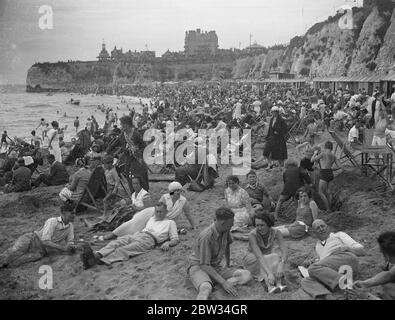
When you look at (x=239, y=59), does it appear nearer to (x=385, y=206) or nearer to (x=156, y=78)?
(x=156, y=78)

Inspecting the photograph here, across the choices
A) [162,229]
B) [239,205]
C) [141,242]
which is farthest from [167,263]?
[239,205]

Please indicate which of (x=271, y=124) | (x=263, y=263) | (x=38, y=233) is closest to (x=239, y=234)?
(x=263, y=263)

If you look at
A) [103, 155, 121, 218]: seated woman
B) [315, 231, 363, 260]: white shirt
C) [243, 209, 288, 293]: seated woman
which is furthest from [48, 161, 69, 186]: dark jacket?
[315, 231, 363, 260]: white shirt

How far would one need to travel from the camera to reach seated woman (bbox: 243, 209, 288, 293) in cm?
421

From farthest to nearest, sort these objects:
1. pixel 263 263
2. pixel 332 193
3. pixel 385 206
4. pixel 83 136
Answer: pixel 83 136 < pixel 332 193 < pixel 385 206 < pixel 263 263

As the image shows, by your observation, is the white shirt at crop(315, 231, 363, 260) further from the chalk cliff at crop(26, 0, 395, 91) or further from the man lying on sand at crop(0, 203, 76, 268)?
the chalk cliff at crop(26, 0, 395, 91)

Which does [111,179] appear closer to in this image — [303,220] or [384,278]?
[303,220]

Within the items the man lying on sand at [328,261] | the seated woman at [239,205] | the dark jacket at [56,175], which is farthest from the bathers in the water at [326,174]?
the dark jacket at [56,175]

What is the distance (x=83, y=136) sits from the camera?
12023 millimetres

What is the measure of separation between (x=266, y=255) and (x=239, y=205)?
1705 mm

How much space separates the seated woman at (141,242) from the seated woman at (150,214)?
0.46ft
